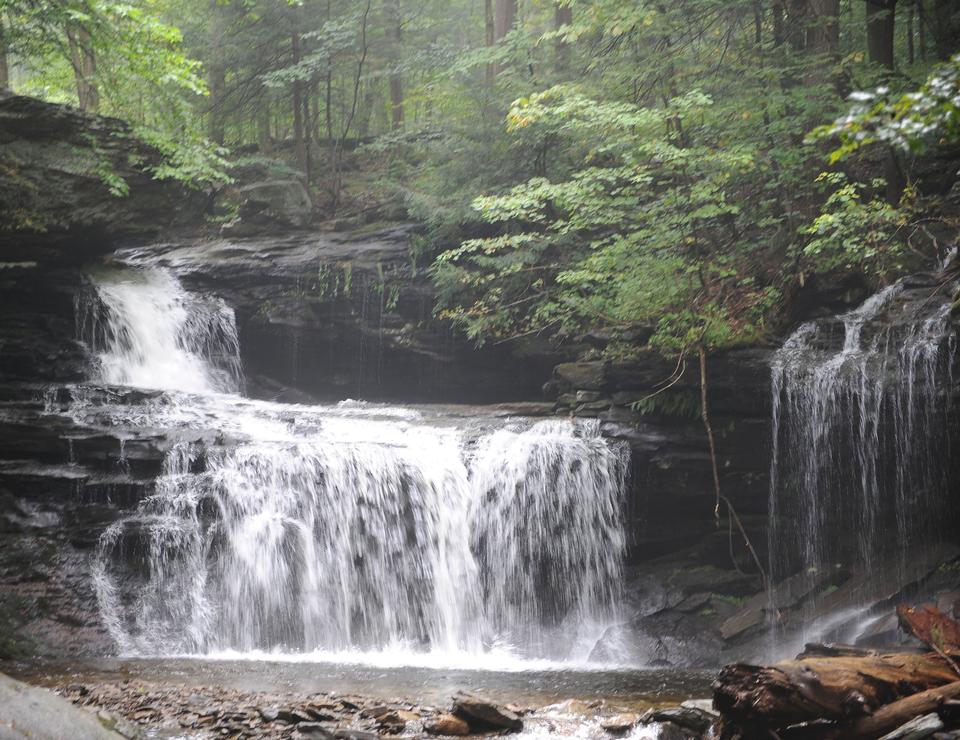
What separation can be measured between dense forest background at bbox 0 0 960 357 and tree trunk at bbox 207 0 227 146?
1714 mm

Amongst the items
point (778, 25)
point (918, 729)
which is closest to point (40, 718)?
point (918, 729)

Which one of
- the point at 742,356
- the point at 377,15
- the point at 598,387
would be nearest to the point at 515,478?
the point at 598,387

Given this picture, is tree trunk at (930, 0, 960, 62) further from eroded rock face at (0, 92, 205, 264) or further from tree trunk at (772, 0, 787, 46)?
eroded rock face at (0, 92, 205, 264)

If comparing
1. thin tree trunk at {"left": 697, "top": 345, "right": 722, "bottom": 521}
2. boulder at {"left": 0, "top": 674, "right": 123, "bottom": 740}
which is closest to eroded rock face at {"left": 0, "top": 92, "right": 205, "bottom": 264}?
thin tree trunk at {"left": 697, "top": 345, "right": 722, "bottom": 521}

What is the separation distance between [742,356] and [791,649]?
408cm

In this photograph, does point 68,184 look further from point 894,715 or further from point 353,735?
point 894,715

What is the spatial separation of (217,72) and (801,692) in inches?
824

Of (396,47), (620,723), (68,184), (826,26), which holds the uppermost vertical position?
(396,47)

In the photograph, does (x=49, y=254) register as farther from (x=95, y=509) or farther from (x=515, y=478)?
(x=515, y=478)

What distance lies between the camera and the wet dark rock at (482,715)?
6594 millimetres

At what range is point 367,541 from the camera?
11.8 metres

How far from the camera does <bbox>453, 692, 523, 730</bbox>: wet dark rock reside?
6594 mm

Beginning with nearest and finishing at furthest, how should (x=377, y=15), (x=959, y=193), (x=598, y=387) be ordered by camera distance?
(x=959, y=193) → (x=598, y=387) → (x=377, y=15)

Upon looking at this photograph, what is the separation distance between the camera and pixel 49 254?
47.7 ft
